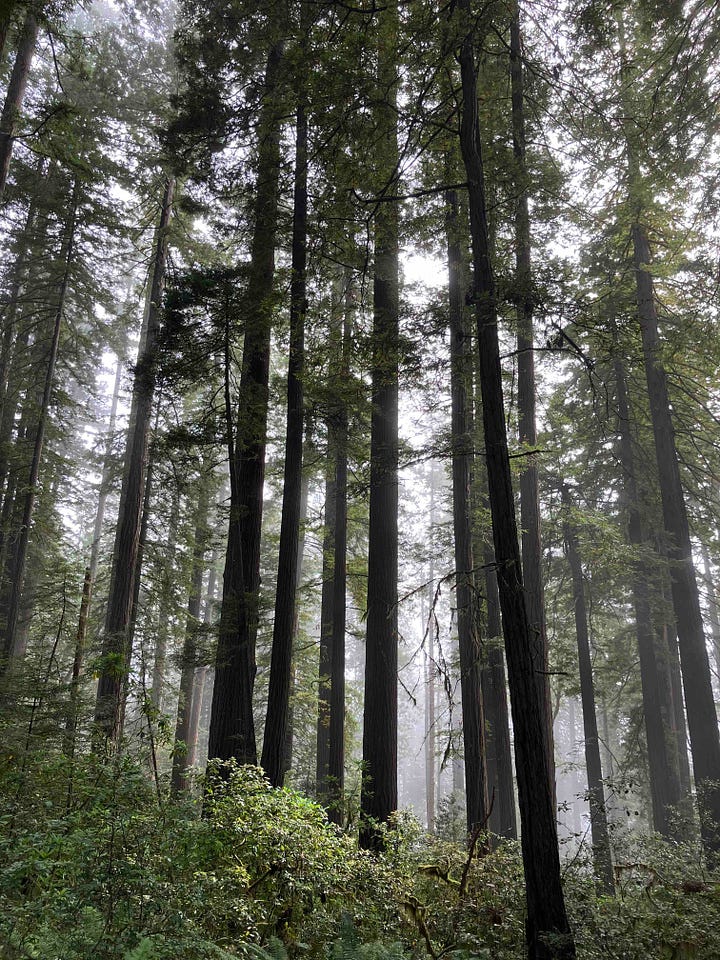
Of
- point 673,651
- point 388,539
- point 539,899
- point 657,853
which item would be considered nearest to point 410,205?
point 388,539

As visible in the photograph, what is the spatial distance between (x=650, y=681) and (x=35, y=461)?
16214mm

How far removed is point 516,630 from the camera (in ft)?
17.8

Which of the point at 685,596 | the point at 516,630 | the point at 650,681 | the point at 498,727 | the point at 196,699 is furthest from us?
the point at 196,699

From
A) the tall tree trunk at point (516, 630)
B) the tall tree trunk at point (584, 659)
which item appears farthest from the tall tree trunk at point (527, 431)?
the tall tree trunk at point (584, 659)

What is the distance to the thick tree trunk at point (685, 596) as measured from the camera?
11084 mm

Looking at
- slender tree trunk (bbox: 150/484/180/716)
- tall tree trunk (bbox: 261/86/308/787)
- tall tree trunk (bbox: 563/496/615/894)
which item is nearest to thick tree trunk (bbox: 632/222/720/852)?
tall tree trunk (bbox: 563/496/615/894)

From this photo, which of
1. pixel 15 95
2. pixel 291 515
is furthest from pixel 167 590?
pixel 15 95

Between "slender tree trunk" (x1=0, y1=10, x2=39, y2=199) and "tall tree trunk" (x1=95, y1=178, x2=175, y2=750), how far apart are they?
306cm

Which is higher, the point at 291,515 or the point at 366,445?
the point at 366,445

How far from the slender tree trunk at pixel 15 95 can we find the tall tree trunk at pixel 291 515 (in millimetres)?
4413

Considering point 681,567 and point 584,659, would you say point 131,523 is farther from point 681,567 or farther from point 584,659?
point 584,659

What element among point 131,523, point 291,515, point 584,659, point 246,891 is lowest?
point 246,891

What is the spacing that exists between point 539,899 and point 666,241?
14822 millimetres

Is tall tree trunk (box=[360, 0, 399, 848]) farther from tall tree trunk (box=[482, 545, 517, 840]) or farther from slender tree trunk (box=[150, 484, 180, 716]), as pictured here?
slender tree trunk (box=[150, 484, 180, 716])
